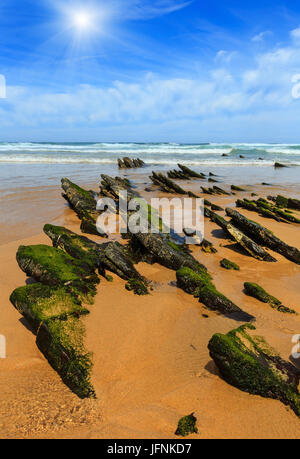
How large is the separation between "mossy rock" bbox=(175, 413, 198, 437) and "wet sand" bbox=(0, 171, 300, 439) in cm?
7

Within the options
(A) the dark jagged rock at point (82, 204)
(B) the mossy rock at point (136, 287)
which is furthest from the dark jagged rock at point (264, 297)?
(A) the dark jagged rock at point (82, 204)

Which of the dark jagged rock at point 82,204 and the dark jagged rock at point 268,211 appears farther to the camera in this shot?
the dark jagged rock at point 268,211

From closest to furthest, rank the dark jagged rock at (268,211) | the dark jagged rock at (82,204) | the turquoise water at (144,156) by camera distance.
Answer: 1. the dark jagged rock at (82,204)
2. the dark jagged rock at (268,211)
3. the turquoise water at (144,156)

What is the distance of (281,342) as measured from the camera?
474 cm

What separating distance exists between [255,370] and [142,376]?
5.29 feet

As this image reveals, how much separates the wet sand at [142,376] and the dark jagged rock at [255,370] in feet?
0.38

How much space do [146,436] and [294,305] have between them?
4674mm

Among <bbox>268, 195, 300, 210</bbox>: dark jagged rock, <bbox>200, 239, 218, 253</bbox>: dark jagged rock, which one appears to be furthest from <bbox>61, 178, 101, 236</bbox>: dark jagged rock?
<bbox>268, 195, 300, 210</bbox>: dark jagged rock

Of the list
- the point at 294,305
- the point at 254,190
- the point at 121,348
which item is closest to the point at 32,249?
the point at 121,348

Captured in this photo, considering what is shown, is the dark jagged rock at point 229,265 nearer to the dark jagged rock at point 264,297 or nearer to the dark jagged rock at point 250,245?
the dark jagged rock at point 250,245

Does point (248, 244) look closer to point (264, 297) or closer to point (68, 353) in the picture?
point (264, 297)

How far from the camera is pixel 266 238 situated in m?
9.61

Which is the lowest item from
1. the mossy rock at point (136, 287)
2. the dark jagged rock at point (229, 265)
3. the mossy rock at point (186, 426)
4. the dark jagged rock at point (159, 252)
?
the mossy rock at point (186, 426)

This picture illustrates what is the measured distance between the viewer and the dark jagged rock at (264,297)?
5.97 m
